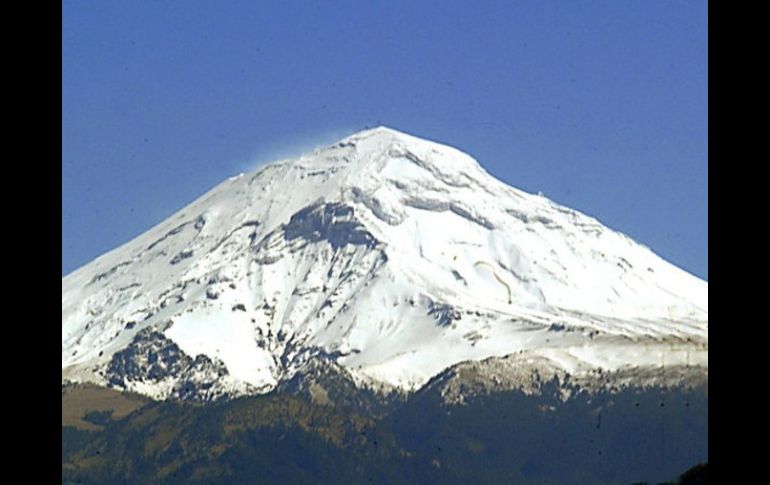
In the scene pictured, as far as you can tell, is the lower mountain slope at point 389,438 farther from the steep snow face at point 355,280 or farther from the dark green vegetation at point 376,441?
the steep snow face at point 355,280

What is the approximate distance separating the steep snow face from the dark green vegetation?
13.8 meters

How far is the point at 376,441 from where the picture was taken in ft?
368

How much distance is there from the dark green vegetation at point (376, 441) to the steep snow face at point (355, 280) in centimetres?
1380

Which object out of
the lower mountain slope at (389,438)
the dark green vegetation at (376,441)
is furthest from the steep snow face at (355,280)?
the dark green vegetation at (376,441)

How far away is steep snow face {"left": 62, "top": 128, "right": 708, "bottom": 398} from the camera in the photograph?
474 ft

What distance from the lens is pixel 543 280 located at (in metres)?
159

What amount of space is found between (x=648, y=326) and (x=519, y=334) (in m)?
12.4

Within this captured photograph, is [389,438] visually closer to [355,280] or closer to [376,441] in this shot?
[376,441]

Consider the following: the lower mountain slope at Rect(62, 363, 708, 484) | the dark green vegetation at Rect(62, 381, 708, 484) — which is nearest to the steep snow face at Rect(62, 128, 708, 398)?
the lower mountain slope at Rect(62, 363, 708, 484)

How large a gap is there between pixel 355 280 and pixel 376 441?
50.8 meters

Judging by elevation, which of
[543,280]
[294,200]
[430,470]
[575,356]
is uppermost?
[294,200]

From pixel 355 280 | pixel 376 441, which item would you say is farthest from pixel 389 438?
pixel 355 280
